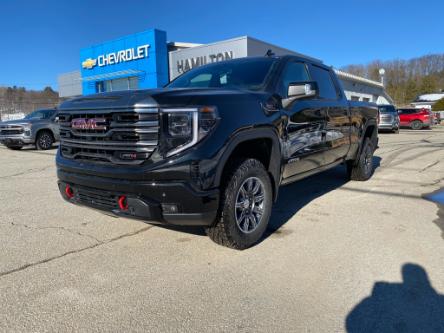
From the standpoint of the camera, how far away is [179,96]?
2.92m

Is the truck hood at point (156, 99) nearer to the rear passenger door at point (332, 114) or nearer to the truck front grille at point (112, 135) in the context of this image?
the truck front grille at point (112, 135)

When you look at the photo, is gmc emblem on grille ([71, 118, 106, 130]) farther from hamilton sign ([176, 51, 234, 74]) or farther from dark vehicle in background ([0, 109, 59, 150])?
hamilton sign ([176, 51, 234, 74])

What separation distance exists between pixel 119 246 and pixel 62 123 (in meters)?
1.34

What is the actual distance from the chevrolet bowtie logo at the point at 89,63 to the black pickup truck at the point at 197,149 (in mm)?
25706

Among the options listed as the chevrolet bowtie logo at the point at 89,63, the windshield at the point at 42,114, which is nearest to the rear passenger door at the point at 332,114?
the windshield at the point at 42,114

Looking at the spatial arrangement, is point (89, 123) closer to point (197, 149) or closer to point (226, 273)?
point (197, 149)

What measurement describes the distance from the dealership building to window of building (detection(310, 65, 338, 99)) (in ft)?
44.2

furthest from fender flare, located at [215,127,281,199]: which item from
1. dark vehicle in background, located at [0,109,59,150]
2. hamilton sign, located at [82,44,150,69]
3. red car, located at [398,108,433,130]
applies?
red car, located at [398,108,433,130]

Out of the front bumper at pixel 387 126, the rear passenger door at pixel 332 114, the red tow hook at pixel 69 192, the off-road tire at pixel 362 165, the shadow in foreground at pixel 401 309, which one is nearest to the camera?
the shadow in foreground at pixel 401 309

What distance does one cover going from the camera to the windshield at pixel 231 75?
3.96 metres

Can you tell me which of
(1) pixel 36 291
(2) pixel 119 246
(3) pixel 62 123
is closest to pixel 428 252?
(2) pixel 119 246

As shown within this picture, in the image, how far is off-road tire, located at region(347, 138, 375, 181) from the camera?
259 inches

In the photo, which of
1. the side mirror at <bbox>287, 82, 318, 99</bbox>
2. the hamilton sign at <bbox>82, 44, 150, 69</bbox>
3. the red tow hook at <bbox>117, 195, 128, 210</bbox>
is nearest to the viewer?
the red tow hook at <bbox>117, 195, 128, 210</bbox>

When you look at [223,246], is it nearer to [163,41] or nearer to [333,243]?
[333,243]
